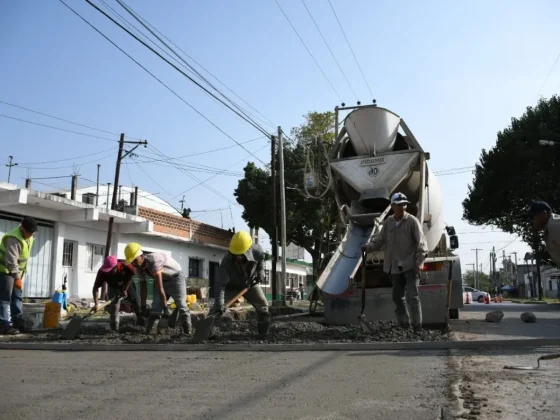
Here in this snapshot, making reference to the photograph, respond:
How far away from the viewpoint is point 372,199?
30.2 feet

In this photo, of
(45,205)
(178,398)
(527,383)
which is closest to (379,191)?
(527,383)

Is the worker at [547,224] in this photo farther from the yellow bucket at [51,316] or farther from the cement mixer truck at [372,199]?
the yellow bucket at [51,316]

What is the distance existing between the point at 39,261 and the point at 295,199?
1524cm

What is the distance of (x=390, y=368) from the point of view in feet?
14.8

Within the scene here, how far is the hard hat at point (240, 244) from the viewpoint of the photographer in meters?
6.64

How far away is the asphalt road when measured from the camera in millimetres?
3223

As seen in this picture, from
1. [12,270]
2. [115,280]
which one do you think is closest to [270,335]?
[115,280]

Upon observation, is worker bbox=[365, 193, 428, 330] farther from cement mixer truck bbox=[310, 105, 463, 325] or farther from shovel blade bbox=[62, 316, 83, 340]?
shovel blade bbox=[62, 316, 83, 340]

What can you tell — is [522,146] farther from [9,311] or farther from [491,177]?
[9,311]

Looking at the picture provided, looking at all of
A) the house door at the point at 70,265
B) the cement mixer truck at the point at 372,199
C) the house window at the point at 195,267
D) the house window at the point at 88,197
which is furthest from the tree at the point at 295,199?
the cement mixer truck at the point at 372,199

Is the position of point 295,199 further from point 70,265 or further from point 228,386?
point 228,386

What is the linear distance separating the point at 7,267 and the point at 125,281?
1.64m

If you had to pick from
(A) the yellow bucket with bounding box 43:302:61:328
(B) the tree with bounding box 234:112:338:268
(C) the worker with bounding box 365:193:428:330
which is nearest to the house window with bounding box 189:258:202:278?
(B) the tree with bounding box 234:112:338:268

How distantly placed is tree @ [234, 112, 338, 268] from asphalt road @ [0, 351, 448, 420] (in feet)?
78.0
